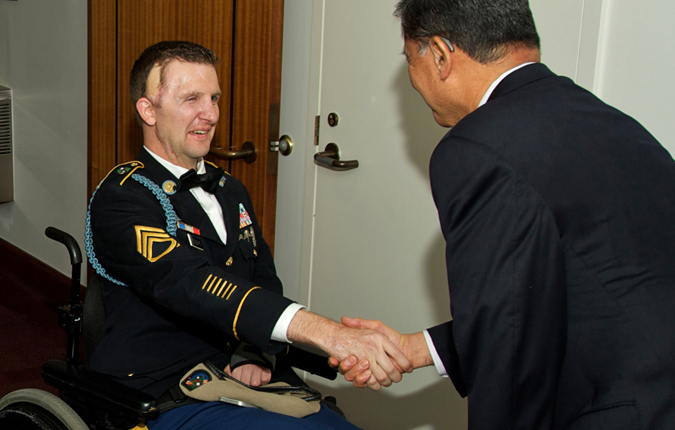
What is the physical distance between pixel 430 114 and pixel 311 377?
114 centimetres

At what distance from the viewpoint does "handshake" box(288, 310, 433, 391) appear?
58.6 inches

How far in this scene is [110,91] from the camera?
3109mm

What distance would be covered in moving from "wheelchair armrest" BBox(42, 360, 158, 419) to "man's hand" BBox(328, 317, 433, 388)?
1.39ft

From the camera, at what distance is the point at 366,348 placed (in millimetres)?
1535

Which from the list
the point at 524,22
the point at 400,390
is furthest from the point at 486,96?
the point at 400,390

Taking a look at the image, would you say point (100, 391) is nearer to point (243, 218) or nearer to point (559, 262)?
point (243, 218)

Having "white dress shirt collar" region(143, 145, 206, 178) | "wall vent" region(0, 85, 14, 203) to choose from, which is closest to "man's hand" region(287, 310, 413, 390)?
"white dress shirt collar" region(143, 145, 206, 178)

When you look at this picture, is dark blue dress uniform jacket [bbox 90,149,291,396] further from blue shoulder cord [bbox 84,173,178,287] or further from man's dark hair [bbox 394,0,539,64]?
man's dark hair [bbox 394,0,539,64]

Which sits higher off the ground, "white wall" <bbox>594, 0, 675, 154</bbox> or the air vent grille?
"white wall" <bbox>594, 0, 675, 154</bbox>

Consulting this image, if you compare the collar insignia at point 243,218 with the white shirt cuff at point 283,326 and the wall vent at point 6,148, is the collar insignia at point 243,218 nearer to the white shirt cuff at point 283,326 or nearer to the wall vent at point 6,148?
the white shirt cuff at point 283,326

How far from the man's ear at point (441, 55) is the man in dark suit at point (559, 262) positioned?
0.17 meters

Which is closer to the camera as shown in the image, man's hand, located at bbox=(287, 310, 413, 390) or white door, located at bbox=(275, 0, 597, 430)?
man's hand, located at bbox=(287, 310, 413, 390)

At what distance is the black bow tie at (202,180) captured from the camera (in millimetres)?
1651

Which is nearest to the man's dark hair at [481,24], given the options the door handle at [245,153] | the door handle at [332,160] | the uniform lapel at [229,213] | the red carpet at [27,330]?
the uniform lapel at [229,213]
